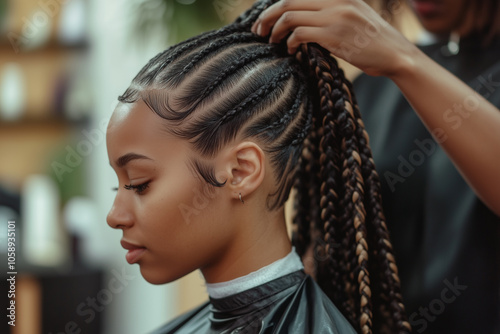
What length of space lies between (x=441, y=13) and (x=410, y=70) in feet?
1.06

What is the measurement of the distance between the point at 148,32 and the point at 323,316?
4.04 feet

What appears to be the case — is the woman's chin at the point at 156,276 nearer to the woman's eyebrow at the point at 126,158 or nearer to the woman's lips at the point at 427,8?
the woman's eyebrow at the point at 126,158

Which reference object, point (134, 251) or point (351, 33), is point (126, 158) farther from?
point (351, 33)

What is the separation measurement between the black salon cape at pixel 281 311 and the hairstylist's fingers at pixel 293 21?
381 millimetres

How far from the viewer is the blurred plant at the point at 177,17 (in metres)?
1.73

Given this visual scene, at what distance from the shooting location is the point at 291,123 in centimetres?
89

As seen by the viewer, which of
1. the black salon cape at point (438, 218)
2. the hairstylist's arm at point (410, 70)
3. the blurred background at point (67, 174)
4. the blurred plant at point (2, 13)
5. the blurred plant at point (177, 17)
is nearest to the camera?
the hairstylist's arm at point (410, 70)

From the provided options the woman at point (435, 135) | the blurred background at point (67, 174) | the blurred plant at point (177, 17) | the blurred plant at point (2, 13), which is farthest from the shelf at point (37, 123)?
the woman at point (435, 135)

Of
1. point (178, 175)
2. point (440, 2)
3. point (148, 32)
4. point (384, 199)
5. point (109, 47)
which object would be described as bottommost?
point (384, 199)

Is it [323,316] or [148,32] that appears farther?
[148,32]

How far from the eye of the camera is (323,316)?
2.69 feet

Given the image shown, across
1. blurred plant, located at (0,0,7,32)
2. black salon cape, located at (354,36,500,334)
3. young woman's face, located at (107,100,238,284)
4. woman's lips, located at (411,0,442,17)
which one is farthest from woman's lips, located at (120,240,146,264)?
blurred plant, located at (0,0,7,32)

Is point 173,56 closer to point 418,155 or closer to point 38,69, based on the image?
point 418,155

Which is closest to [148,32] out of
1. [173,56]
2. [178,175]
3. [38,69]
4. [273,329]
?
[173,56]
